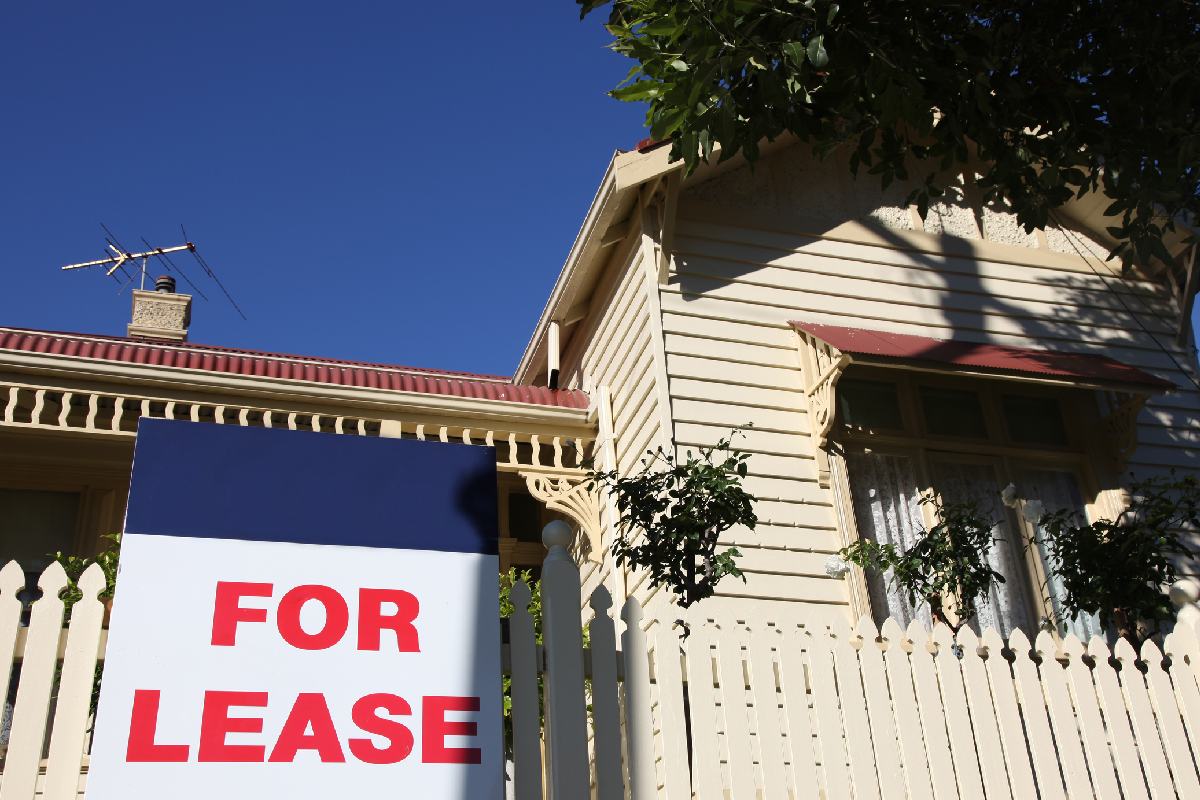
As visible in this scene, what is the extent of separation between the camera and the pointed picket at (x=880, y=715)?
3.51 metres

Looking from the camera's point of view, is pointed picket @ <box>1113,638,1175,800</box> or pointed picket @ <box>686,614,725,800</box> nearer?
pointed picket @ <box>686,614,725,800</box>

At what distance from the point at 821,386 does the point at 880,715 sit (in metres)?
4.50

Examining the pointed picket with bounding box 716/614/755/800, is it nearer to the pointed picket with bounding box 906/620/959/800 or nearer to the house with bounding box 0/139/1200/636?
the pointed picket with bounding box 906/620/959/800

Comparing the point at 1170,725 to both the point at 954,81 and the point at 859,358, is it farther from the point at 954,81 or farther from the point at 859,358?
the point at 859,358

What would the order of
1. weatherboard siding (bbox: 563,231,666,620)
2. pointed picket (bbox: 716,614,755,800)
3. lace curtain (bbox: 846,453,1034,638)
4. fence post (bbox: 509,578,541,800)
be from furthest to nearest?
1. weatherboard siding (bbox: 563,231,666,620)
2. lace curtain (bbox: 846,453,1034,638)
3. pointed picket (bbox: 716,614,755,800)
4. fence post (bbox: 509,578,541,800)

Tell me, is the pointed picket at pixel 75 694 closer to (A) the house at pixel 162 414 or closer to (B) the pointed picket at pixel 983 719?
(B) the pointed picket at pixel 983 719

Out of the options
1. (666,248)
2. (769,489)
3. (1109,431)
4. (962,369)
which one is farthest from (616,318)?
(1109,431)

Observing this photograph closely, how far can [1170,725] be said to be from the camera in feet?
13.3

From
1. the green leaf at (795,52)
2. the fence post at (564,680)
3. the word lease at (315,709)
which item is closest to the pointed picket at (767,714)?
the fence post at (564,680)

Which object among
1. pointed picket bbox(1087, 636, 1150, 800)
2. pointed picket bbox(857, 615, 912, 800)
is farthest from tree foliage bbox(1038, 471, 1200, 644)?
pointed picket bbox(857, 615, 912, 800)

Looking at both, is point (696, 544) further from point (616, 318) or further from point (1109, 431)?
point (1109, 431)

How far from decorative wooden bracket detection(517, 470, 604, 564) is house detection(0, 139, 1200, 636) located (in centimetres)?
2

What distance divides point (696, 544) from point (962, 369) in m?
2.99

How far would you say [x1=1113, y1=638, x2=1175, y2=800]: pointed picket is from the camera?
12.8 feet
